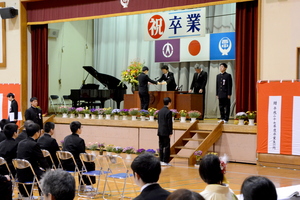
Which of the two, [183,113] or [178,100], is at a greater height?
[178,100]

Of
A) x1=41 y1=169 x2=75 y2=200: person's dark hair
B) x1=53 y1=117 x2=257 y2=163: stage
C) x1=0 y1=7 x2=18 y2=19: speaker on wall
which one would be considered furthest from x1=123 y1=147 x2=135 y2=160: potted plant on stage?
x1=41 y1=169 x2=75 y2=200: person's dark hair

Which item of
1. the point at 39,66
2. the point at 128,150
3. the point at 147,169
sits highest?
the point at 39,66

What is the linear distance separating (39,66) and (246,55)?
23.2 feet

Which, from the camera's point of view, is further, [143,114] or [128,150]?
[143,114]

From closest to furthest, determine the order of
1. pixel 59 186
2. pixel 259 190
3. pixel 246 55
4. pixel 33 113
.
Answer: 1. pixel 259 190
2. pixel 59 186
3. pixel 246 55
4. pixel 33 113

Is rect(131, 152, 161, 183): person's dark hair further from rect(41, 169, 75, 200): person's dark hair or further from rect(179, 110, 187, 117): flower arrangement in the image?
rect(179, 110, 187, 117): flower arrangement

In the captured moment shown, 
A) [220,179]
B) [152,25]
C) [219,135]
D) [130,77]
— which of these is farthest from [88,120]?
[220,179]

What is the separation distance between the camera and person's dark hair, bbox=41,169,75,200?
101 inches

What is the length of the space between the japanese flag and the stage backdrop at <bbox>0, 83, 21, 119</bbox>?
229 inches

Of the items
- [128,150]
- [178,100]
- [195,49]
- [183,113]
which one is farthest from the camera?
[195,49]

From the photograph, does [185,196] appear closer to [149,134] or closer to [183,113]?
[183,113]

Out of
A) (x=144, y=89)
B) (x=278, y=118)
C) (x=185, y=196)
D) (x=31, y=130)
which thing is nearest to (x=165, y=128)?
(x=278, y=118)

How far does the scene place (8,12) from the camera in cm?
1456

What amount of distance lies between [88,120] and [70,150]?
6463mm
